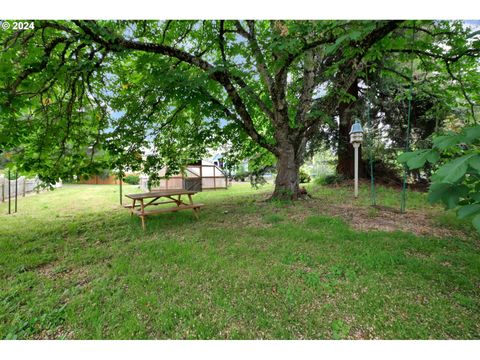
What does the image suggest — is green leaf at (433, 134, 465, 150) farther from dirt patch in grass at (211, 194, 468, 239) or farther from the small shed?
the small shed

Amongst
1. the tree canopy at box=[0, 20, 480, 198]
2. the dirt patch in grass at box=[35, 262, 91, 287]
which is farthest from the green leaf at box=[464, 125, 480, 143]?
the dirt patch in grass at box=[35, 262, 91, 287]

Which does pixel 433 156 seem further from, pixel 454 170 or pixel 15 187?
pixel 15 187

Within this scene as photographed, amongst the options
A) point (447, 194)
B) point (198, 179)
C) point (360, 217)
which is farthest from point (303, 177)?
point (447, 194)

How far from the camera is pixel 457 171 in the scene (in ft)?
3.84

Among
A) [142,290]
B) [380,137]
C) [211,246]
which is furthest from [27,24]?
[380,137]

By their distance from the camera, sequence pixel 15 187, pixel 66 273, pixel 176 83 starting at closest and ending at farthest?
pixel 66 273 < pixel 176 83 < pixel 15 187

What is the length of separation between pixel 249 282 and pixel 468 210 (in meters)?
1.94

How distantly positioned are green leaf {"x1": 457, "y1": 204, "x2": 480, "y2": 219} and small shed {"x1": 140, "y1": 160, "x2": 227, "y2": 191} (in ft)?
42.9

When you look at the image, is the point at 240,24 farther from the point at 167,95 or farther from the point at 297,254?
the point at 297,254

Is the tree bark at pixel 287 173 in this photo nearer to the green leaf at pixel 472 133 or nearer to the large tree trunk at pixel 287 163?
the large tree trunk at pixel 287 163

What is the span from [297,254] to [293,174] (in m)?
3.46

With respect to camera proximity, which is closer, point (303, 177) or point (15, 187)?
point (15, 187)

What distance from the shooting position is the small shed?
46.2 feet

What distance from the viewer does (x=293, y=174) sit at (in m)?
6.21
